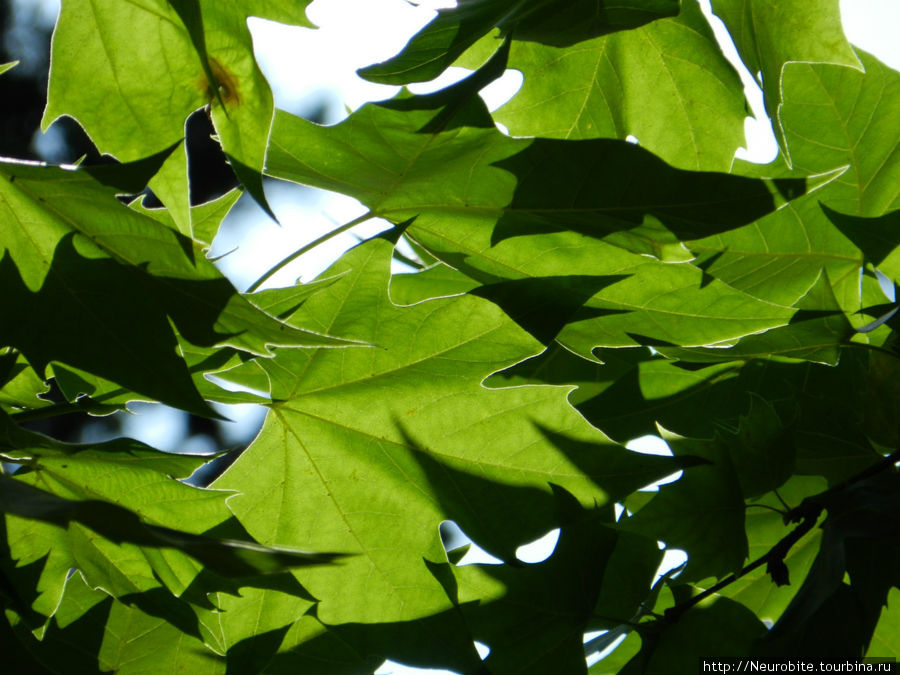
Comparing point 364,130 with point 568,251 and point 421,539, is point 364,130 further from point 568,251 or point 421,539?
point 421,539

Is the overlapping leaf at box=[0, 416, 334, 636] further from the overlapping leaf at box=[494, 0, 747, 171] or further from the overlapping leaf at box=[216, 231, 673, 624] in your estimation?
the overlapping leaf at box=[494, 0, 747, 171]

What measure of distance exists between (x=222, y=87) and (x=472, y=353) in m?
0.30

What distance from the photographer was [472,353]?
670 mm

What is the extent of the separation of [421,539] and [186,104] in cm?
43

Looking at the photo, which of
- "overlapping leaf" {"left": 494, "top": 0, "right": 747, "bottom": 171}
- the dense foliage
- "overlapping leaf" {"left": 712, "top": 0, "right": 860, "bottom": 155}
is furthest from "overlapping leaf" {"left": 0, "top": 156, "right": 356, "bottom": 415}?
"overlapping leaf" {"left": 712, "top": 0, "right": 860, "bottom": 155}

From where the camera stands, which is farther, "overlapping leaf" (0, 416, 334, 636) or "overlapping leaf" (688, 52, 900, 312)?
"overlapping leaf" (688, 52, 900, 312)

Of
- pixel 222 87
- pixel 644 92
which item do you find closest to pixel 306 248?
pixel 222 87

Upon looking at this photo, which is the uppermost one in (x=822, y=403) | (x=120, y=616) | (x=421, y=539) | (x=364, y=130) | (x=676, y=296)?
(x=364, y=130)

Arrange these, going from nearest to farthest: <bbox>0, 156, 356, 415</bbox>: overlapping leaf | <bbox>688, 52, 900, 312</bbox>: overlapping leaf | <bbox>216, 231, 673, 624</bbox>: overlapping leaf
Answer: <bbox>0, 156, 356, 415</bbox>: overlapping leaf
<bbox>216, 231, 673, 624</bbox>: overlapping leaf
<bbox>688, 52, 900, 312</bbox>: overlapping leaf

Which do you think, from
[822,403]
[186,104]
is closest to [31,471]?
[186,104]

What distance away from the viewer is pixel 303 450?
0.74 m

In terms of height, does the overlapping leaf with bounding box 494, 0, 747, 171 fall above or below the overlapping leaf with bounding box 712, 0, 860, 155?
below

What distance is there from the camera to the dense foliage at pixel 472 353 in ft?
1.92

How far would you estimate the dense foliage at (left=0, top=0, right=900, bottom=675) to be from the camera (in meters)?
0.58
